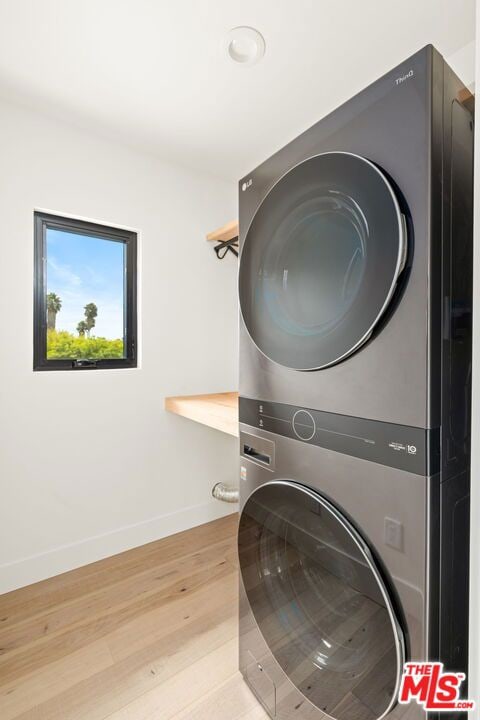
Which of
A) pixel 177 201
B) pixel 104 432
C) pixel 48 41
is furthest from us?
pixel 177 201

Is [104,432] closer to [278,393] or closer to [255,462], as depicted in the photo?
[255,462]

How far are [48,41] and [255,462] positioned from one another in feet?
5.71

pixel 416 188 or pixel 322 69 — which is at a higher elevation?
pixel 322 69

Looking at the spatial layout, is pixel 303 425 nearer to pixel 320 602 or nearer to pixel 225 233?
pixel 320 602

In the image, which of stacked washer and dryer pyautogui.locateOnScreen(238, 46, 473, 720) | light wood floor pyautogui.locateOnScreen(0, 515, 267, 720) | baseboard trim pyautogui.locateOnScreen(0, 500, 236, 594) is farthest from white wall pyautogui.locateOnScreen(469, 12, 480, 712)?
baseboard trim pyautogui.locateOnScreen(0, 500, 236, 594)

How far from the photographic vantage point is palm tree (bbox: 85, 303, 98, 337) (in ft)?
6.68

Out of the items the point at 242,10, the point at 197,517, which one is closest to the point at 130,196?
the point at 242,10

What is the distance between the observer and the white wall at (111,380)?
69.2 inches

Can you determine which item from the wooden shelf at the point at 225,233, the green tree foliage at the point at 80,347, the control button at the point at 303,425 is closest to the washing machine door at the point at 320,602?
the control button at the point at 303,425

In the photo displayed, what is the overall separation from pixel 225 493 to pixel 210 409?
0.80m

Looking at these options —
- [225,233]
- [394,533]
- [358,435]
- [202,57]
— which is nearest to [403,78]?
[358,435]

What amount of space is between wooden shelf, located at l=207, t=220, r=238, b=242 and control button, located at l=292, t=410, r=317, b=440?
56.9 inches

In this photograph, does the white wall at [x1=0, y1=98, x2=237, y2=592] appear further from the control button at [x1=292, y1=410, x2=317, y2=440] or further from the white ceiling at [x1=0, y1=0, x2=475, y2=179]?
the control button at [x1=292, y1=410, x2=317, y2=440]

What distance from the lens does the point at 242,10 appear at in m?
1.24
